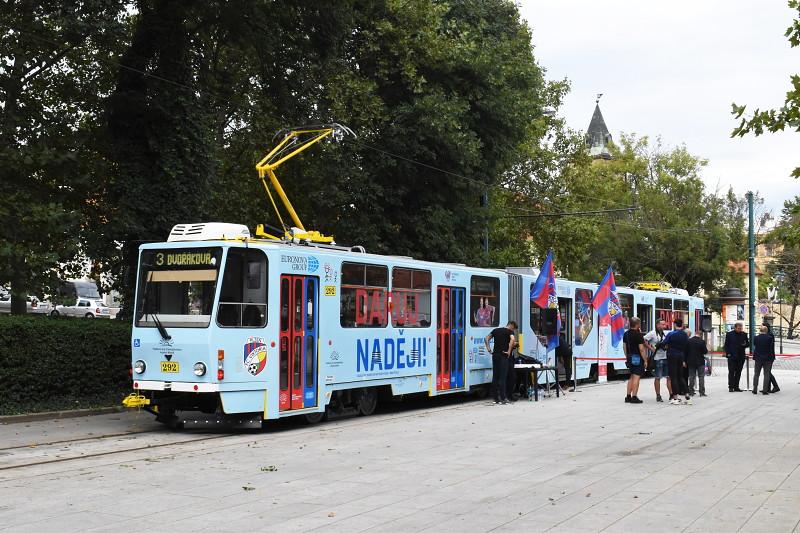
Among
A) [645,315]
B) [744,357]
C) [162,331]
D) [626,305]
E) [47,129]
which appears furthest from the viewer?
[645,315]

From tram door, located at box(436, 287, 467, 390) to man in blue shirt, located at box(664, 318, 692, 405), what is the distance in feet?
14.2

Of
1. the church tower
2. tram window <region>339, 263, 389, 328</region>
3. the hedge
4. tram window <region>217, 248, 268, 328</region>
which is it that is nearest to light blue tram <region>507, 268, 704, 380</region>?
tram window <region>339, 263, 389, 328</region>

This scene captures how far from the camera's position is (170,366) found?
14.3 m

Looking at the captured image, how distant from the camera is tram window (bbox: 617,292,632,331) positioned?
30827mm

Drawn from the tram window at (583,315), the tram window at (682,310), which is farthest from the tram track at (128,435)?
the tram window at (682,310)

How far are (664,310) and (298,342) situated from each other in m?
22.2

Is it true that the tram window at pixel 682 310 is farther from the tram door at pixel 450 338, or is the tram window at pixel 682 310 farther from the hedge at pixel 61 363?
the hedge at pixel 61 363

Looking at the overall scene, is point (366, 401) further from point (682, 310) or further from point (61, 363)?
point (682, 310)

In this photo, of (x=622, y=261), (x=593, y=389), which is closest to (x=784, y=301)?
(x=622, y=261)

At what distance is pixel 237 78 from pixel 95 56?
181 inches

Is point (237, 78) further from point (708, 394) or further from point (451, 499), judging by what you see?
point (451, 499)

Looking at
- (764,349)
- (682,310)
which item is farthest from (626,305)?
(764,349)

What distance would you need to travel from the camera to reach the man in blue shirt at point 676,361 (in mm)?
19969

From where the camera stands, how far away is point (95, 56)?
70.6 ft
